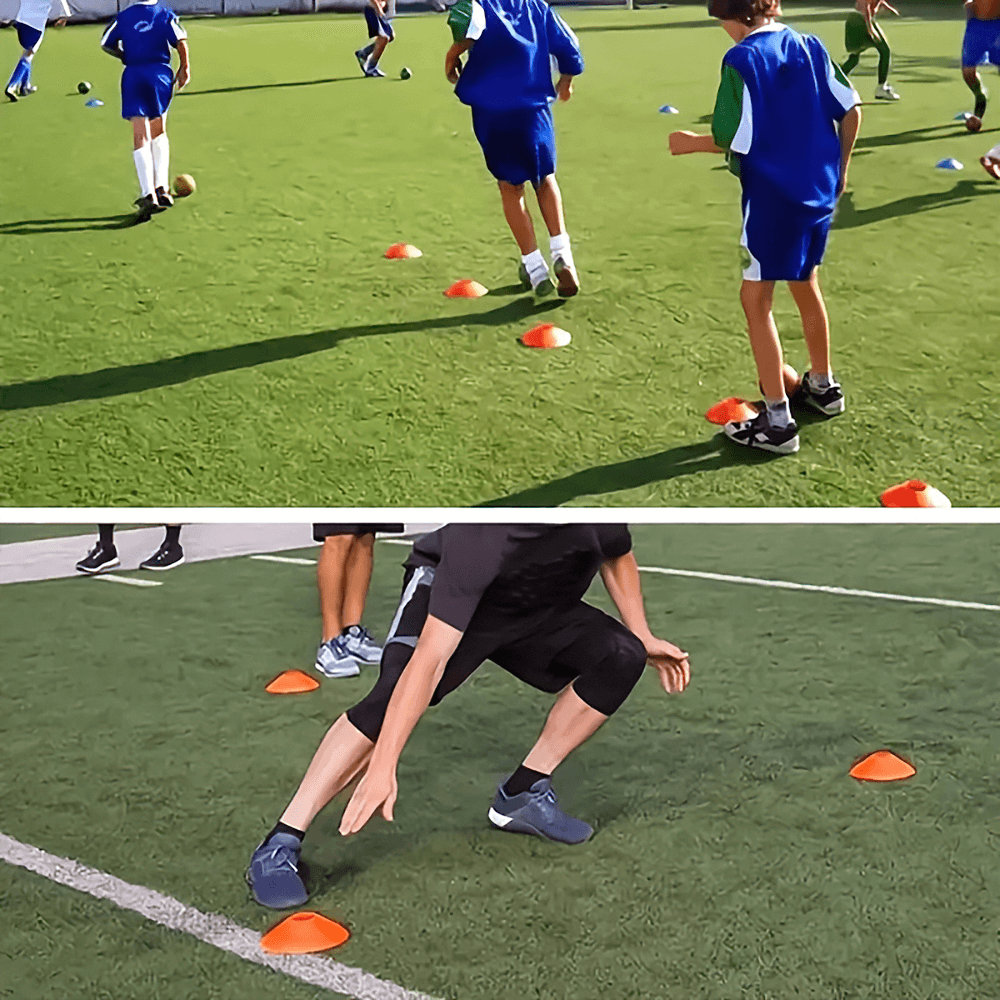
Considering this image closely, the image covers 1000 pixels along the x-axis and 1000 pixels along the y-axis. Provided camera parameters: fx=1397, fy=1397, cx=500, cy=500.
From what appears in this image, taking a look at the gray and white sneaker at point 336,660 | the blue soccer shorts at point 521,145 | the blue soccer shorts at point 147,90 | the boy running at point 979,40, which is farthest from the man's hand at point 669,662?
the blue soccer shorts at point 147,90

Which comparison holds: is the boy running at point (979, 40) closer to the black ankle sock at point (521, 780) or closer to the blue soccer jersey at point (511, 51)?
the blue soccer jersey at point (511, 51)

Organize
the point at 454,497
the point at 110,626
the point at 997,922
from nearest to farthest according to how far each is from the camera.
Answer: the point at 997,922
the point at 454,497
the point at 110,626

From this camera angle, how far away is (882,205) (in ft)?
8.13

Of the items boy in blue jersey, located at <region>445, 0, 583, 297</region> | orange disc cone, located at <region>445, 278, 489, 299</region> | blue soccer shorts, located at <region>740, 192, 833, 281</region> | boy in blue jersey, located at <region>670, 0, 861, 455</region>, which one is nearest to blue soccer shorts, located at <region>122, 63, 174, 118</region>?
boy in blue jersey, located at <region>445, 0, 583, 297</region>

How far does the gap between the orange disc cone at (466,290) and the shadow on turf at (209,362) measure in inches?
1.8

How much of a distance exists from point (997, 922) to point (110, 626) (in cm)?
190

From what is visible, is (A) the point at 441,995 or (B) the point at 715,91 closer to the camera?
(A) the point at 441,995

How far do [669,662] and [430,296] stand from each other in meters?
0.93

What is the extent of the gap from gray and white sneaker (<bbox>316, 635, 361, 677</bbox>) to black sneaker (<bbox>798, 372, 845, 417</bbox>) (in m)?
0.96

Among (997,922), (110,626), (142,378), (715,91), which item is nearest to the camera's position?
(997,922)

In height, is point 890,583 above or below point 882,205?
below

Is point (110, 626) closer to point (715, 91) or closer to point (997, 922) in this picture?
point (715, 91)

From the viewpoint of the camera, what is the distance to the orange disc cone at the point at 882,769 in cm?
212

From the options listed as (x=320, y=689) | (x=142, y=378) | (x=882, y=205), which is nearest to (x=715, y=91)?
(x=882, y=205)
